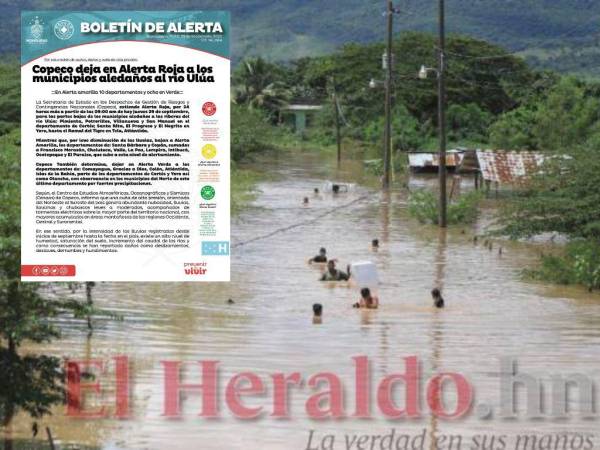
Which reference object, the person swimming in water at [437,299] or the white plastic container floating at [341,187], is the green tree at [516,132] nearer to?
the white plastic container floating at [341,187]

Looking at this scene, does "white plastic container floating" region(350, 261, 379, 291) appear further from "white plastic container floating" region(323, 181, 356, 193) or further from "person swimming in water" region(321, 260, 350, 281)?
"white plastic container floating" region(323, 181, 356, 193)

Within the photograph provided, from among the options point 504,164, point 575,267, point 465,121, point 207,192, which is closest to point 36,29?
point 207,192

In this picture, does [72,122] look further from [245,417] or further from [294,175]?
[294,175]

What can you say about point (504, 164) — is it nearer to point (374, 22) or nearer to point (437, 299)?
point (437, 299)

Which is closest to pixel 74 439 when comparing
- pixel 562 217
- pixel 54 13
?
pixel 54 13

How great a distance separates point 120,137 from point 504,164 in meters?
32.6

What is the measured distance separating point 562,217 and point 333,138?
4956 centimetres

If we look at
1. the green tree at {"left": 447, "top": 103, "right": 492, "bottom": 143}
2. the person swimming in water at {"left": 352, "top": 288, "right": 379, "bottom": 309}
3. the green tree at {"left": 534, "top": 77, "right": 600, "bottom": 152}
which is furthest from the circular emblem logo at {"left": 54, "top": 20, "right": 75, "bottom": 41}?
the green tree at {"left": 447, "top": 103, "right": 492, "bottom": 143}

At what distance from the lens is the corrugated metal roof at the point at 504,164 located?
40.1m

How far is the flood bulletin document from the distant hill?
117346mm

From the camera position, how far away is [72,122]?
30.5 feet

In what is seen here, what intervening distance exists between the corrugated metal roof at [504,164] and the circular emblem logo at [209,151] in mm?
30595

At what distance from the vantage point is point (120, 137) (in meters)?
9.32

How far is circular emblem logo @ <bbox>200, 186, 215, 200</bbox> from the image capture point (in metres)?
9.46
